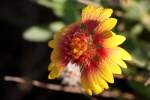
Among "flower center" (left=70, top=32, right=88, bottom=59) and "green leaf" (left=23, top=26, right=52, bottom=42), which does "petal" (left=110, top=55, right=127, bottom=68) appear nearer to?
"flower center" (left=70, top=32, right=88, bottom=59)

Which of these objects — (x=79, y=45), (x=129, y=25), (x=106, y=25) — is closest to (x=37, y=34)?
(x=129, y=25)

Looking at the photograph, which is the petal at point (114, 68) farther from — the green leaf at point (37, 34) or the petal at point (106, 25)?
the green leaf at point (37, 34)

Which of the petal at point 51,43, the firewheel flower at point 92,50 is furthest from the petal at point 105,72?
the petal at point 51,43

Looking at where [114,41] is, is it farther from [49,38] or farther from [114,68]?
[49,38]

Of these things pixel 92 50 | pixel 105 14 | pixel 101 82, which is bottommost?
pixel 101 82

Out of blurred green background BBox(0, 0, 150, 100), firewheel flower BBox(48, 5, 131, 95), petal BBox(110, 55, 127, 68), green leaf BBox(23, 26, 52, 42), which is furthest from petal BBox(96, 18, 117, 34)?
green leaf BBox(23, 26, 52, 42)

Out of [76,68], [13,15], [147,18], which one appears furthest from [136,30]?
[13,15]
